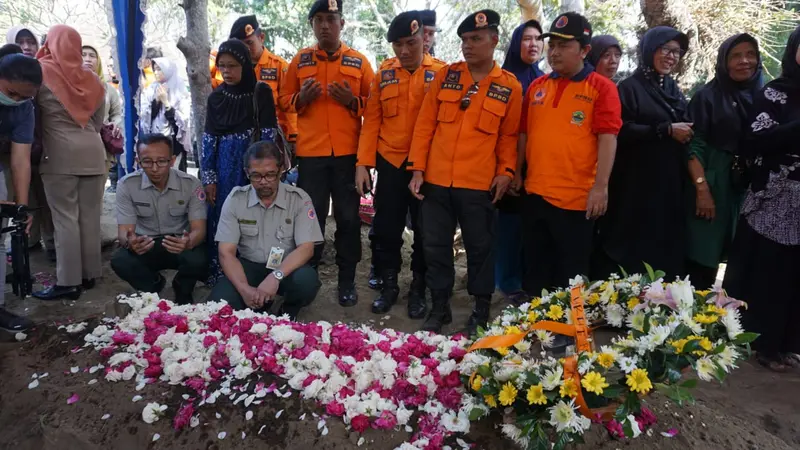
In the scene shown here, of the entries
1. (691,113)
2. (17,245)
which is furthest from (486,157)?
(17,245)

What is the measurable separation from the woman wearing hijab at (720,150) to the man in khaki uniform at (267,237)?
2533mm

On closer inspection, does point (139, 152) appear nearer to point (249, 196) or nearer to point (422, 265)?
point (249, 196)

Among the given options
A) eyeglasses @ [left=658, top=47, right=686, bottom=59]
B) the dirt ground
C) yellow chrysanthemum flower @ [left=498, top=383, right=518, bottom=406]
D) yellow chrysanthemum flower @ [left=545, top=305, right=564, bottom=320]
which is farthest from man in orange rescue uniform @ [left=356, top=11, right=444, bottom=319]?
yellow chrysanthemum flower @ [left=498, top=383, right=518, bottom=406]

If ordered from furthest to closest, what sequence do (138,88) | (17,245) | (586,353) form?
(138,88)
(17,245)
(586,353)

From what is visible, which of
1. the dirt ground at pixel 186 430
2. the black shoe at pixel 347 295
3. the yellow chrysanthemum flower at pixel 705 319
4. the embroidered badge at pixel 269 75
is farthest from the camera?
the embroidered badge at pixel 269 75

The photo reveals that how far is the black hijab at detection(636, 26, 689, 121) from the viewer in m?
3.29

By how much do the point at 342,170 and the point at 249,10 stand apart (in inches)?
781

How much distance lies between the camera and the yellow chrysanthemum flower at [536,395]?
162 cm

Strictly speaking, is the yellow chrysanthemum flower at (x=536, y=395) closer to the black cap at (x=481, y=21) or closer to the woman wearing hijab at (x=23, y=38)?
the black cap at (x=481, y=21)

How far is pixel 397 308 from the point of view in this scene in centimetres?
409

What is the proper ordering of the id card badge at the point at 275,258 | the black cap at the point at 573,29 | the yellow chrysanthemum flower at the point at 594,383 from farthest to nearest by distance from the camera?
the id card badge at the point at 275,258 → the black cap at the point at 573,29 → the yellow chrysanthemum flower at the point at 594,383

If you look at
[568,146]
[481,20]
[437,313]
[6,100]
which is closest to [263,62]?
[6,100]

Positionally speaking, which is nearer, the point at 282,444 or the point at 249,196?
the point at 282,444

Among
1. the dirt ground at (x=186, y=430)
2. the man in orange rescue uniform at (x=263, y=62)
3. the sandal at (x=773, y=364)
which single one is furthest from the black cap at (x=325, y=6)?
the sandal at (x=773, y=364)
